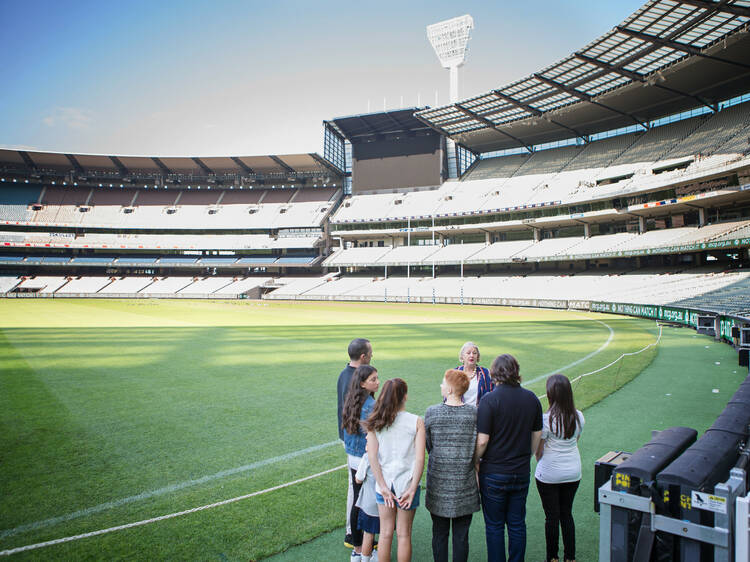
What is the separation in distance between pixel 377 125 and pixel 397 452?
237 ft

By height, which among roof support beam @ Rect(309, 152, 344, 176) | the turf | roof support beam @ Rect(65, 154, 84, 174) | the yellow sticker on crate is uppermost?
roof support beam @ Rect(65, 154, 84, 174)

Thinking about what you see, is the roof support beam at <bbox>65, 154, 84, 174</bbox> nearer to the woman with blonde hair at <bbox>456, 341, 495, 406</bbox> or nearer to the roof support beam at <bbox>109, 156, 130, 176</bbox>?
the roof support beam at <bbox>109, 156, 130, 176</bbox>

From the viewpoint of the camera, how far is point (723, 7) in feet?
105

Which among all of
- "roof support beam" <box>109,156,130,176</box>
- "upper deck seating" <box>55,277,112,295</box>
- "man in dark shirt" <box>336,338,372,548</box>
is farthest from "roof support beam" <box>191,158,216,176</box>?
"man in dark shirt" <box>336,338,372,548</box>

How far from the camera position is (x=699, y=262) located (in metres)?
42.6

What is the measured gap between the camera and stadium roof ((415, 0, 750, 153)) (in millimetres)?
35250

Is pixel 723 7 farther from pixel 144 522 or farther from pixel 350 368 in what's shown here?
pixel 144 522

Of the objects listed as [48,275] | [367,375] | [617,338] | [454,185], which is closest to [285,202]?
[454,185]

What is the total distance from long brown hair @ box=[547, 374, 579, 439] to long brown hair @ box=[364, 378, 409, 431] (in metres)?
1.52

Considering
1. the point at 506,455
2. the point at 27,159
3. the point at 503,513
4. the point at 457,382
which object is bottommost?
the point at 503,513

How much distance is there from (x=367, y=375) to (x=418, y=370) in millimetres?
9946

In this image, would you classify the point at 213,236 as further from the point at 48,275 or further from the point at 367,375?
the point at 367,375

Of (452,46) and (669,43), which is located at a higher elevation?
(452,46)

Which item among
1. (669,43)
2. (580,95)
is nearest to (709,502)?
(669,43)
